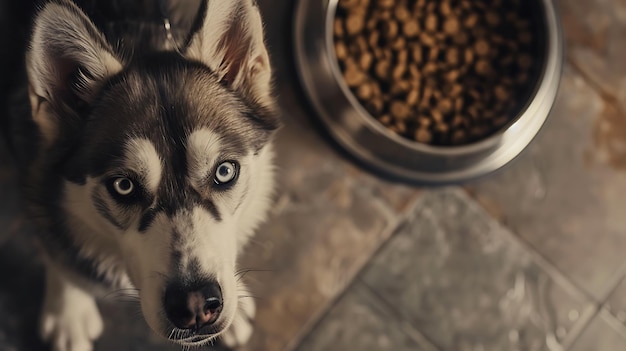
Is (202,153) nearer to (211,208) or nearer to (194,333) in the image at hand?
(211,208)

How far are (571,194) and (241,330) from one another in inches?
41.6

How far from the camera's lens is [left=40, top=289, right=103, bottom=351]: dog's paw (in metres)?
1.48

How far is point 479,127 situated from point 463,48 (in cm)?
26

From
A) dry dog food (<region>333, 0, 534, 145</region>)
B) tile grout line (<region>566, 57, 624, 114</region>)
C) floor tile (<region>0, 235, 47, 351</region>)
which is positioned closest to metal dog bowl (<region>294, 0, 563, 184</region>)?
dry dog food (<region>333, 0, 534, 145</region>)

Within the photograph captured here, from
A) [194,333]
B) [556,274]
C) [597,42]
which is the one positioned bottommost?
[556,274]

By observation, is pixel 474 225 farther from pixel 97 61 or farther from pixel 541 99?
pixel 97 61

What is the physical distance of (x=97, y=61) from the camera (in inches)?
36.5

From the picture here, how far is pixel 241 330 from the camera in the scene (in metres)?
1.58

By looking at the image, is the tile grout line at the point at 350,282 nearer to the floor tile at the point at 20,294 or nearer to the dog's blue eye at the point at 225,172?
the floor tile at the point at 20,294

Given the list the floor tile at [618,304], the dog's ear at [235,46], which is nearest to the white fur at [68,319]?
the dog's ear at [235,46]

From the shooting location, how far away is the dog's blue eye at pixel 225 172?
100 centimetres

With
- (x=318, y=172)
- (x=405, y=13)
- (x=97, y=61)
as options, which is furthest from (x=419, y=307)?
(x=97, y=61)

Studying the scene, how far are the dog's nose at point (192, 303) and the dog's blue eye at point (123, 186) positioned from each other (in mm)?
165

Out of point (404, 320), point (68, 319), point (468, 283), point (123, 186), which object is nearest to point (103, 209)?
point (123, 186)
